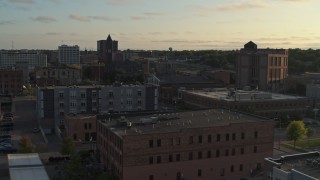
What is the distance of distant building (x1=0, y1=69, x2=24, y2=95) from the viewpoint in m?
118

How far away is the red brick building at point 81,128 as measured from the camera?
181ft

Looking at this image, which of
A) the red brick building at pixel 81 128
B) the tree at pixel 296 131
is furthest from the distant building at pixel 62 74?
the tree at pixel 296 131

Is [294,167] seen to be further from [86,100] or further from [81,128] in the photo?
[86,100]

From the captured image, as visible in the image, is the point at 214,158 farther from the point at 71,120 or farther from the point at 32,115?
the point at 32,115

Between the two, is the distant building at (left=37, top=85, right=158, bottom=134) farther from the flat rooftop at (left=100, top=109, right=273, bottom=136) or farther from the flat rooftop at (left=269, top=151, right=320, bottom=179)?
the flat rooftop at (left=269, top=151, right=320, bottom=179)

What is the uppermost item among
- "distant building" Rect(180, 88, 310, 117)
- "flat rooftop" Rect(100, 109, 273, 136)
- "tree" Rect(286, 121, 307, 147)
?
"flat rooftop" Rect(100, 109, 273, 136)

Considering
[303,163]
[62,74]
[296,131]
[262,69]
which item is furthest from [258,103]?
[62,74]

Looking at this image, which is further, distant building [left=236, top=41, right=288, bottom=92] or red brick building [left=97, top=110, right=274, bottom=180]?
distant building [left=236, top=41, right=288, bottom=92]

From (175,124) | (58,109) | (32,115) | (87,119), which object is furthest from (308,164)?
(32,115)

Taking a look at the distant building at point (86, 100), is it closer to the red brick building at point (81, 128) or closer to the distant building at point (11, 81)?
the red brick building at point (81, 128)

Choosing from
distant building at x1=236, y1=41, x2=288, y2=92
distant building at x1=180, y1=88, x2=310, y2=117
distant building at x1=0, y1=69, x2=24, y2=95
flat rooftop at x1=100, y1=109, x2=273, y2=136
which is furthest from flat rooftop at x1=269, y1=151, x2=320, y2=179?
distant building at x1=0, y1=69, x2=24, y2=95

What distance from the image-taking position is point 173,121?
44750 mm

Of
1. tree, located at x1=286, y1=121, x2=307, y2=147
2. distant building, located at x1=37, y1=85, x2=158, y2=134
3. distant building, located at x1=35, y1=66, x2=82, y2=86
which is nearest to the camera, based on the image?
tree, located at x1=286, y1=121, x2=307, y2=147

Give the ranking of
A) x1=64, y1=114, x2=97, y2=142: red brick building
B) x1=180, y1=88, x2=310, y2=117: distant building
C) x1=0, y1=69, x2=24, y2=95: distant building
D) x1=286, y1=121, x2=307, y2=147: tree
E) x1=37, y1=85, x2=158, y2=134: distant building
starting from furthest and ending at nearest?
1. x1=0, y1=69, x2=24, y2=95: distant building
2. x1=180, y1=88, x2=310, y2=117: distant building
3. x1=37, y1=85, x2=158, y2=134: distant building
4. x1=64, y1=114, x2=97, y2=142: red brick building
5. x1=286, y1=121, x2=307, y2=147: tree
